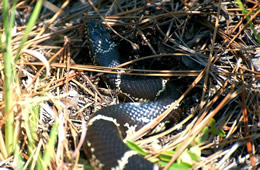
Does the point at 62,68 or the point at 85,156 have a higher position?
the point at 62,68

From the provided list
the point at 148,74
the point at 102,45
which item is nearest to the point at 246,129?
the point at 148,74

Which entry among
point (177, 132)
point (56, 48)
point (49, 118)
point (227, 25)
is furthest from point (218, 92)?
point (56, 48)

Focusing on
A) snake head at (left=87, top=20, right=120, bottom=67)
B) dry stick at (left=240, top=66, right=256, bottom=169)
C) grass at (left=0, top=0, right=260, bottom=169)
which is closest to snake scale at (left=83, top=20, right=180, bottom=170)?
snake head at (left=87, top=20, right=120, bottom=67)

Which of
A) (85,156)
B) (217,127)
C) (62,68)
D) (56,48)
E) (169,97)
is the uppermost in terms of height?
(56,48)

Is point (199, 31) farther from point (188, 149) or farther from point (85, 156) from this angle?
point (85, 156)

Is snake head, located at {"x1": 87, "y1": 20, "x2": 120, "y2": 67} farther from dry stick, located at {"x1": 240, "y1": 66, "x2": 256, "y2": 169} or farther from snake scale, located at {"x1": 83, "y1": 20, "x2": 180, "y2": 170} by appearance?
dry stick, located at {"x1": 240, "y1": 66, "x2": 256, "y2": 169}

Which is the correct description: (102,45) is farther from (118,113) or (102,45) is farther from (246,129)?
(246,129)

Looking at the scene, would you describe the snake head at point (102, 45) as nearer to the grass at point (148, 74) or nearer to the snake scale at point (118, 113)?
the snake scale at point (118, 113)
